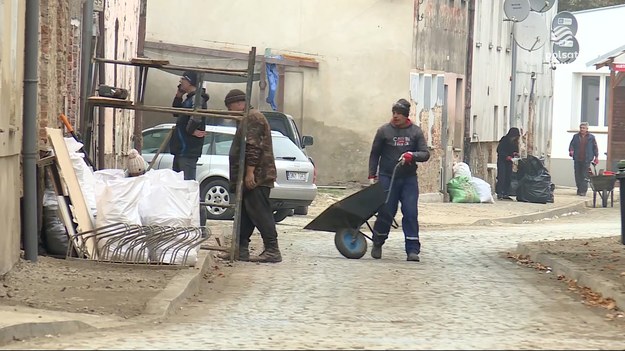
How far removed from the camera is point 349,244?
17219 millimetres

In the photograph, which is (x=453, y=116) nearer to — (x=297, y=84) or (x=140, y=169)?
(x=297, y=84)

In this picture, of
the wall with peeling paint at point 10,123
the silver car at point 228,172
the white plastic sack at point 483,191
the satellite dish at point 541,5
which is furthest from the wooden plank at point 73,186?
the satellite dish at point 541,5

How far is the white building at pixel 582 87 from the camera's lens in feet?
186

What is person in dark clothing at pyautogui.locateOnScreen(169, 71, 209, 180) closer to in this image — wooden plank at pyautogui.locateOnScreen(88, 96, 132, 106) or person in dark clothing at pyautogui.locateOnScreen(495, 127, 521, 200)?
wooden plank at pyautogui.locateOnScreen(88, 96, 132, 106)

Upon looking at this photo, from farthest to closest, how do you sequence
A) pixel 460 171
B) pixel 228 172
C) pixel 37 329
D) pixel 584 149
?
pixel 584 149 → pixel 460 171 → pixel 228 172 → pixel 37 329

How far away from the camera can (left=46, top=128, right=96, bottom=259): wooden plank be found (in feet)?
46.7

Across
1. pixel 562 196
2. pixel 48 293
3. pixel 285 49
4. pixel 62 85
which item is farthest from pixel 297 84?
pixel 48 293

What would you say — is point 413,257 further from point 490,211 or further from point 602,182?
point 602,182

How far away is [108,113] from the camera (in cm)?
2250

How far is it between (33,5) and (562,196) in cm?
3023

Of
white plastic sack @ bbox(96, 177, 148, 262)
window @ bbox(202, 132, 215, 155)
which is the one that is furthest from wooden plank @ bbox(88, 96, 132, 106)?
window @ bbox(202, 132, 215, 155)

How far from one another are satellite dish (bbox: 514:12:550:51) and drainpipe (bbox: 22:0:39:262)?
26905 millimetres

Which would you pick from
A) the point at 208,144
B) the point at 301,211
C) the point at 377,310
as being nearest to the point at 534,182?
the point at 301,211

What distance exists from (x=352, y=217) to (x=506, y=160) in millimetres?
21006
